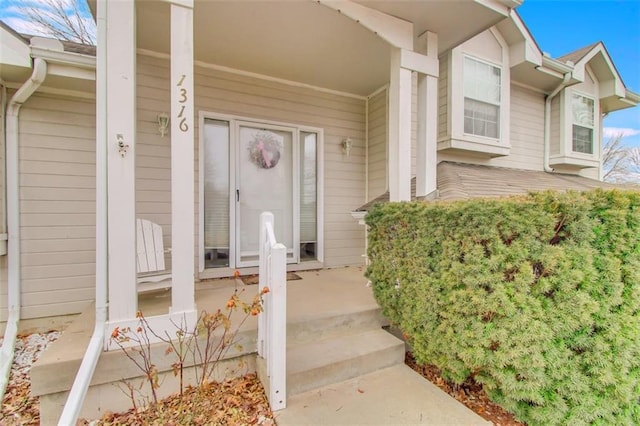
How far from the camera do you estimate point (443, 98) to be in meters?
4.61

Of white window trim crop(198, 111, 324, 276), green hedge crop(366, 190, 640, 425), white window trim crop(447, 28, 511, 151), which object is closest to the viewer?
green hedge crop(366, 190, 640, 425)

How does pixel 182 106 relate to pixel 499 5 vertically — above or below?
below

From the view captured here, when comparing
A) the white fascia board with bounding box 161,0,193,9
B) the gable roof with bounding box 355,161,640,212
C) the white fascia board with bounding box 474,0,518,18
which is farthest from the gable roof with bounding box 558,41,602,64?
the white fascia board with bounding box 161,0,193,9

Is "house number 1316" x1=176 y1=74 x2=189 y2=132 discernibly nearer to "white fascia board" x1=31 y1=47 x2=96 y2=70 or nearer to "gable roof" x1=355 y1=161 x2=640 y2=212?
"white fascia board" x1=31 y1=47 x2=96 y2=70

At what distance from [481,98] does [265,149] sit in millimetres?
3721

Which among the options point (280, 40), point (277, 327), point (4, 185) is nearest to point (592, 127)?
point (280, 40)

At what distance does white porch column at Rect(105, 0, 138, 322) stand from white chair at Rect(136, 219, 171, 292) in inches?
32.2

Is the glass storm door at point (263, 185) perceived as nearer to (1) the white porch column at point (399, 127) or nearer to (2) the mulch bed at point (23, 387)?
(1) the white porch column at point (399, 127)

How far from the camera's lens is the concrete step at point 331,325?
8.21 ft

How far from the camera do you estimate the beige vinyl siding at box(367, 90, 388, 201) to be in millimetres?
4764

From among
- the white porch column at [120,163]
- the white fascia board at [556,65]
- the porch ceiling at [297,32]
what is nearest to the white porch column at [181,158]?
the white porch column at [120,163]

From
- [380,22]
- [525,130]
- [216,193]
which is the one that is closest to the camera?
[380,22]

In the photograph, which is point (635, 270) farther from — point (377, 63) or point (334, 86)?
point (334, 86)

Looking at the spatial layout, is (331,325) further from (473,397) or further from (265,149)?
(265,149)
